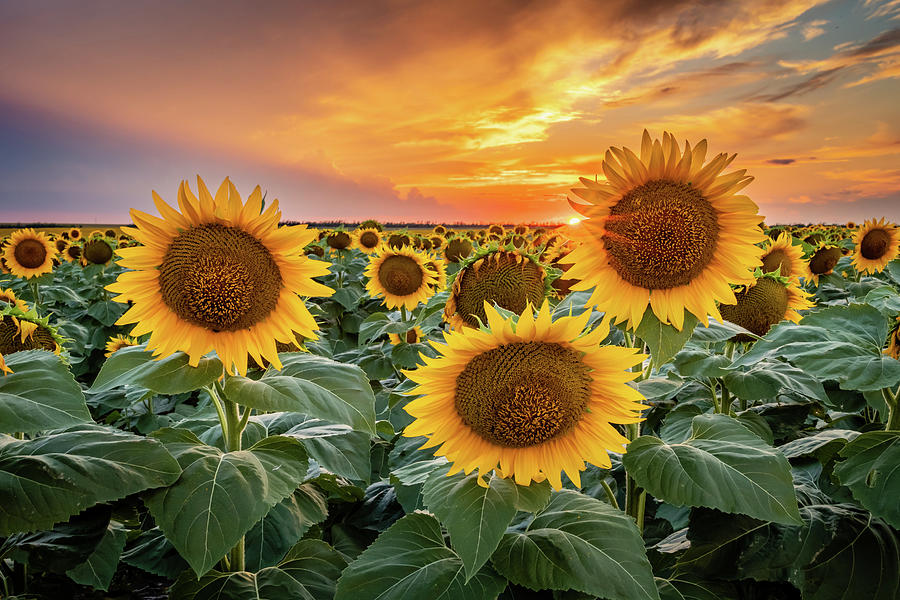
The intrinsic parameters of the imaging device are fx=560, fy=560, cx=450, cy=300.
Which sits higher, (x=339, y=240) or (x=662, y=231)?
(x=339, y=240)

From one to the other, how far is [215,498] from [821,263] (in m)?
11.2

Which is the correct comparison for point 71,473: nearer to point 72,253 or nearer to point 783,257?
point 783,257

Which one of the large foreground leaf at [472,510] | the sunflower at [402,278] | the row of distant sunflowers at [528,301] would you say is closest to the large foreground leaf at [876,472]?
the row of distant sunflowers at [528,301]

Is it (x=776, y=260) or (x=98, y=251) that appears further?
(x=98, y=251)

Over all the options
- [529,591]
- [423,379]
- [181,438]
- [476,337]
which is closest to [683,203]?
[476,337]

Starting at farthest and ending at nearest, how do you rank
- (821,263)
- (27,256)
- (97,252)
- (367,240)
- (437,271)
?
(367,240) → (97,252) → (27,256) → (821,263) → (437,271)

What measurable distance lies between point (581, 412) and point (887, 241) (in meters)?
10.4

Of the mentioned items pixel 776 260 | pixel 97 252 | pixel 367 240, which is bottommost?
pixel 776 260

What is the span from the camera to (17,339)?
11.0ft

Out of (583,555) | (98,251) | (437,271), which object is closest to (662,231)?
(583,555)

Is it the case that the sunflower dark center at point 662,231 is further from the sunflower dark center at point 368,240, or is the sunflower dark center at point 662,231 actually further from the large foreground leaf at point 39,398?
the sunflower dark center at point 368,240

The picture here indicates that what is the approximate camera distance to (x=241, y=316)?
2000mm

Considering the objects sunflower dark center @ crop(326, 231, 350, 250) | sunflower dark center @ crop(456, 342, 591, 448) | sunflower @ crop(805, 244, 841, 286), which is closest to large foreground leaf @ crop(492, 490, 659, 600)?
sunflower dark center @ crop(456, 342, 591, 448)

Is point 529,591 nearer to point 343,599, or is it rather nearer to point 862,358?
point 343,599
